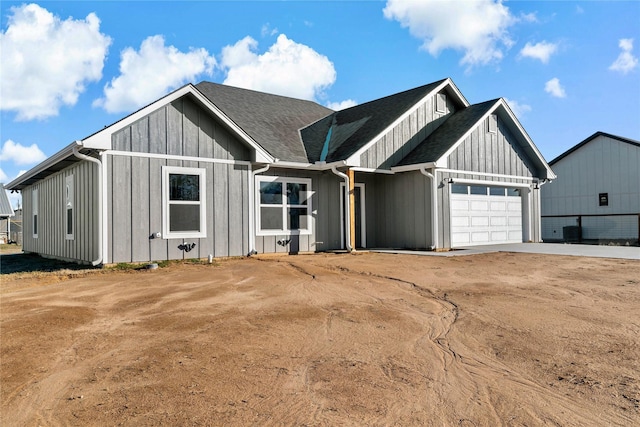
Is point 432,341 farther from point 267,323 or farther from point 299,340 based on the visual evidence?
point 267,323

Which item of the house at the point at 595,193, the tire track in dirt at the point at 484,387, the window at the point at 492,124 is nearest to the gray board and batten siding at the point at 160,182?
the tire track in dirt at the point at 484,387

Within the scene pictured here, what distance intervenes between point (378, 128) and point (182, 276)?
28.2 feet

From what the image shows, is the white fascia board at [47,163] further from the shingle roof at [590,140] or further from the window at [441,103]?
the shingle roof at [590,140]

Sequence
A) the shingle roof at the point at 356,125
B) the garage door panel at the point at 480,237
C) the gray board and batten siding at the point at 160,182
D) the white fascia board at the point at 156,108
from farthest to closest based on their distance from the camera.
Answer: the garage door panel at the point at 480,237, the shingle roof at the point at 356,125, the gray board and batten siding at the point at 160,182, the white fascia board at the point at 156,108

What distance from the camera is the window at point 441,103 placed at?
1636 cm

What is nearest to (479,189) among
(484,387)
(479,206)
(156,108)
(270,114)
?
(479,206)

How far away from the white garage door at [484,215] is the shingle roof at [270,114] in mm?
5594

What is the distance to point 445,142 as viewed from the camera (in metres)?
14.8

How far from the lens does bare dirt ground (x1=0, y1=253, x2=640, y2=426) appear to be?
9.59 feet

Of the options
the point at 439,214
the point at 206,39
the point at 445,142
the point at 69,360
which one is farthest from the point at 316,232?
the point at 69,360

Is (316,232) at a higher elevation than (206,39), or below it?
below

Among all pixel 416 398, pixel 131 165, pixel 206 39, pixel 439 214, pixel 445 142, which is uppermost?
pixel 206 39

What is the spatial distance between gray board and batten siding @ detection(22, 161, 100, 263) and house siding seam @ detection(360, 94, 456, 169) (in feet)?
25.2

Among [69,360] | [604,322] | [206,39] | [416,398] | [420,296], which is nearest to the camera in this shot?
[416,398]
